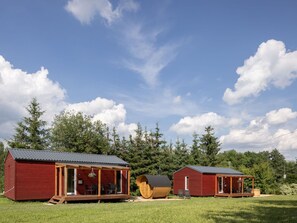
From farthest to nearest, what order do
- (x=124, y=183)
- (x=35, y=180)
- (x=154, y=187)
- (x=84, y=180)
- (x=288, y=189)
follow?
1. (x=288, y=189)
2. (x=154, y=187)
3. (x=124, y=183)
4. (x=84, y=180)
5. (x=35, y=180)

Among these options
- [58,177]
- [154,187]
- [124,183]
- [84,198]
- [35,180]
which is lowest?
[84,198]

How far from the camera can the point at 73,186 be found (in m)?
24.6

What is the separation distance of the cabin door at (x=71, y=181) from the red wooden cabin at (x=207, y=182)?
1111 cm

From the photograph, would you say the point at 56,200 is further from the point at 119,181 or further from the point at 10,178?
the point at 119,181

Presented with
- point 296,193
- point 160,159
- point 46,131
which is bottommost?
point 296,193

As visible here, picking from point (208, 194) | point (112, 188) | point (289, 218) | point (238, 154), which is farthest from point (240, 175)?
point (238, 154)

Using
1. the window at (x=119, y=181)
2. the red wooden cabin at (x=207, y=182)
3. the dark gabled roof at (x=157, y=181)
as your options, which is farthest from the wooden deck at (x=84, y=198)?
the red wooden cabin at (x=207, y=182)

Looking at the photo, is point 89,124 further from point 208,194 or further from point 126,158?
point 208,194

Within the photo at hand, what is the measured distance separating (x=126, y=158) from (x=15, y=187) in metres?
16.3

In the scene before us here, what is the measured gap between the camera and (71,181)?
80.8ft

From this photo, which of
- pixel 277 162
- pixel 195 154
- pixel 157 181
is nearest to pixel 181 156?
pixel 195 154

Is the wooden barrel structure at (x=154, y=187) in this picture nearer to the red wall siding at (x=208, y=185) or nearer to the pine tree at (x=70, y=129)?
the red wall siding at (x=208, y=185)

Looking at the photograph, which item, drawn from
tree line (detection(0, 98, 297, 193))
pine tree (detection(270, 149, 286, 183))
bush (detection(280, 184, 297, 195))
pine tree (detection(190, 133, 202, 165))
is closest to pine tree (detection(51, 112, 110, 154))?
tree line (detection(0, 98, 297, 193))

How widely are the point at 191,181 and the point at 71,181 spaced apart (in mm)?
13232
